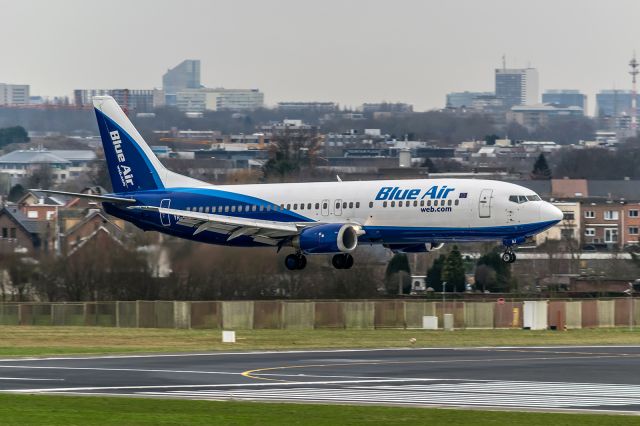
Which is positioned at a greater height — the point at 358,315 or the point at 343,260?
the point at 343,260

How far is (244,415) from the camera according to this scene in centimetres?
4469

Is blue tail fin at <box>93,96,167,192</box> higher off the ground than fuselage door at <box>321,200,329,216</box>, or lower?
higher

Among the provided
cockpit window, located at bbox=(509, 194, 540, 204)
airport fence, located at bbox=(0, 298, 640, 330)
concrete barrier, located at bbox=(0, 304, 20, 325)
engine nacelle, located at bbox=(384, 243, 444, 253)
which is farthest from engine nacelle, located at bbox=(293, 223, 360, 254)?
concrete barrier, located at bbox=(0, 304, 20, 325)

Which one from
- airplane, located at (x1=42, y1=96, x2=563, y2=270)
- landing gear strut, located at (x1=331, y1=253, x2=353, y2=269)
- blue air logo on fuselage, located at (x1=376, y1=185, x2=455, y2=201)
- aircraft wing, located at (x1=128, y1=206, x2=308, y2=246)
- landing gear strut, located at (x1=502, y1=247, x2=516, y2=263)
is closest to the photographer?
airplane, located at (x1=42, y1=96, x2=563, y2=270)

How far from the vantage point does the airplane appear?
262 ft

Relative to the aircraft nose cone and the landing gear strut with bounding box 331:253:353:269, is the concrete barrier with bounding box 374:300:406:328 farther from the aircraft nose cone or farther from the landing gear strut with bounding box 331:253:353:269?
the aircraft nose cone

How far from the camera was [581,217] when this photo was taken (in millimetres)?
192125

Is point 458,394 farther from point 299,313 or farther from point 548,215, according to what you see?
point 299,313

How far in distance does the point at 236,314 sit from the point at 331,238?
36.5 ft

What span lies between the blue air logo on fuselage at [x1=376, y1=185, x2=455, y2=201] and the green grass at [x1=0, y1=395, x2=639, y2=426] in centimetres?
3423

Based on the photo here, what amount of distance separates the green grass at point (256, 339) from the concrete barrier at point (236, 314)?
319 cm

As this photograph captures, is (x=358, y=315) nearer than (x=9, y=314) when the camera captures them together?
Yes

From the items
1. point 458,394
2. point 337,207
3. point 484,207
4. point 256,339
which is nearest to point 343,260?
point 337,207

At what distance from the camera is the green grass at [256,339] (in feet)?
245
